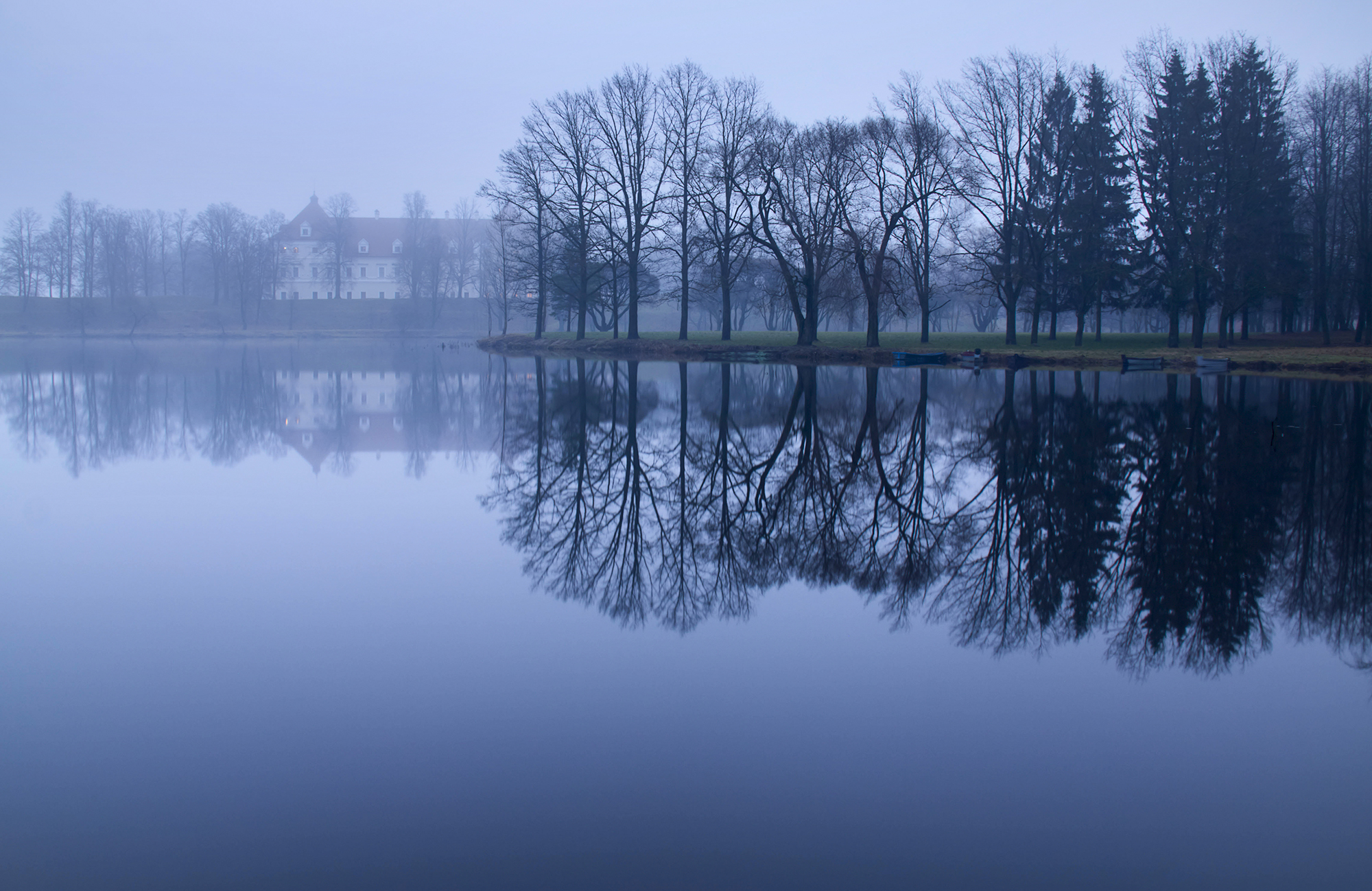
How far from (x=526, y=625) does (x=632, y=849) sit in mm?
2872

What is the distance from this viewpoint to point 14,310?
319 ft

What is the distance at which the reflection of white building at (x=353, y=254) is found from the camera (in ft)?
414

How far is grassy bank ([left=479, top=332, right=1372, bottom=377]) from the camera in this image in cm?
3719

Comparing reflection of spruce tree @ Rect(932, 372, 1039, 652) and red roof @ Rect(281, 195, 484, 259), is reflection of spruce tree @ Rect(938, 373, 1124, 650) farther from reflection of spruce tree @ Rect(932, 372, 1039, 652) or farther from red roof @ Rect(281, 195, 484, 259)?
red roof @ Rect(281, 195, 484, 259)

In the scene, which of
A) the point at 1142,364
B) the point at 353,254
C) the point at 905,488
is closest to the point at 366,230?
the point at 353,254

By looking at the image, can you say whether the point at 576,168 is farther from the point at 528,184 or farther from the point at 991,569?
the point at 991,569

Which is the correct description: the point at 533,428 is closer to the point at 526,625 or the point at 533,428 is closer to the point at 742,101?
the point at 526,625

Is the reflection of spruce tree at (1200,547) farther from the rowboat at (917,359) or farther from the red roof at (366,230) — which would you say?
the red roof at (366,230)

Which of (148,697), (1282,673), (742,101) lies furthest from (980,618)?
(742,101)

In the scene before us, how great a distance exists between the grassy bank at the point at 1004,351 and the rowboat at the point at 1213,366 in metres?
0.94

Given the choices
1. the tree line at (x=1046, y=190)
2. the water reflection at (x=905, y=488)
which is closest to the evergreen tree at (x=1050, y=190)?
the tree line at (x=1046, y=190)

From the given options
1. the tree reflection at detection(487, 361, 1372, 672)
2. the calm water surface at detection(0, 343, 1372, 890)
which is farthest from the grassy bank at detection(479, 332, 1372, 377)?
the calm water surface at detection(0, 343, 1372, 890)

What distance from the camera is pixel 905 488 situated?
11828 mm

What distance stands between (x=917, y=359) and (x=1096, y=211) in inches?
612
